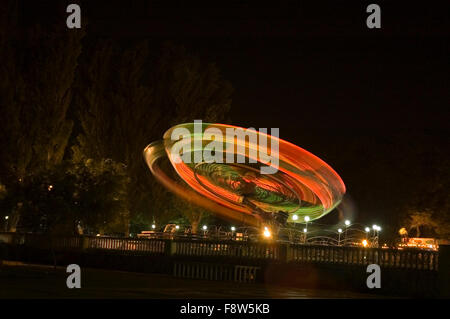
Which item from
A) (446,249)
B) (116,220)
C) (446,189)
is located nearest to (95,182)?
(116,220)

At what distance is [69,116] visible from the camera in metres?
54.8

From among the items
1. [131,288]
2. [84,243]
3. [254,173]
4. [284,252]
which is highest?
[254,173]

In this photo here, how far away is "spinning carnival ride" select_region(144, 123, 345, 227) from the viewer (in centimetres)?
2677

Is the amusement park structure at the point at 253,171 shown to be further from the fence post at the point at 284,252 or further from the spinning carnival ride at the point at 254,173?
the fence post at the point at 284,252

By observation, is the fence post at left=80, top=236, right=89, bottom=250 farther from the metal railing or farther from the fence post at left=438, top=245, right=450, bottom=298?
the fence post at left=438, top=245, right=450, bottom=298

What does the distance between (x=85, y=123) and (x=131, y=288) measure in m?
28.2

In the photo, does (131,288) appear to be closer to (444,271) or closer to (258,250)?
(258,250)

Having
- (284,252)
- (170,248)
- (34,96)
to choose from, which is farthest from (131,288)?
(34,96)

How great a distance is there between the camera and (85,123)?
48219 mm

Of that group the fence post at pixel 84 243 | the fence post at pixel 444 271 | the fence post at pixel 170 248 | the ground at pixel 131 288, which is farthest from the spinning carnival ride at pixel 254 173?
the fence post at pixel 444 271

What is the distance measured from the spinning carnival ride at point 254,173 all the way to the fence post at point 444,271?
20.7ft

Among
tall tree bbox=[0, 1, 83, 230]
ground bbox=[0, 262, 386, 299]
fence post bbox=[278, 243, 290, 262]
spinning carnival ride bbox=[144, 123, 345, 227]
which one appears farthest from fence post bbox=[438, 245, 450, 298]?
tall tree bbox=[0, 1, 83, 230]

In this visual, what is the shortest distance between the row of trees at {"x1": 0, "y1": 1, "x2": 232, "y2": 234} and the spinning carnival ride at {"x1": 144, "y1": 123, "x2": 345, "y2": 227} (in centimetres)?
388
